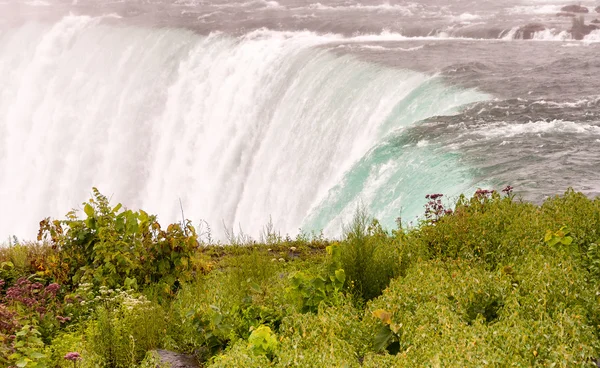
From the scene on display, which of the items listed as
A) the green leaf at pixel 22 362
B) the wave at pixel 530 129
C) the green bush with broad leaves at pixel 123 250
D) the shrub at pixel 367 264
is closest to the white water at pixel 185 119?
the wave at pixel 530 129

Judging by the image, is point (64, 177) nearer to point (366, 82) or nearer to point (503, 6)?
point (366, 82)

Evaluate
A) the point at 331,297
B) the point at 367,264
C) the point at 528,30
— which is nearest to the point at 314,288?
the point at 331,297

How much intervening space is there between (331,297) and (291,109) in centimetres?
982

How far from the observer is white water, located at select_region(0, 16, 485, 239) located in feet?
45.5

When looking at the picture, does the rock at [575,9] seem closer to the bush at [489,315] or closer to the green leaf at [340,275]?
the bush at [489,315]

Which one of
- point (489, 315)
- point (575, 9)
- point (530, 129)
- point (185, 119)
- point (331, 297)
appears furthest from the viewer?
point (575, 9)

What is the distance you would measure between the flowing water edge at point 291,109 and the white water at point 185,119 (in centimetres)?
6

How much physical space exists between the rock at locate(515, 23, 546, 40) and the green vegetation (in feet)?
45.9

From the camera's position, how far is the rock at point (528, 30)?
66.3ft

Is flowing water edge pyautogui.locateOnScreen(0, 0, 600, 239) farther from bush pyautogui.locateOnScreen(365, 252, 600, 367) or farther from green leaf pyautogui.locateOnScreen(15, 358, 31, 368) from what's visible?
green leaf pyautogui.locateOnScreen(15, 358, 31, 368)

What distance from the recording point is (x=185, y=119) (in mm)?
19625

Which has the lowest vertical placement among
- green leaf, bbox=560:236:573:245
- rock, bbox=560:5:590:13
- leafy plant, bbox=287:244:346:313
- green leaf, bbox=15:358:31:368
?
leafy plant, bbox=287:244:346:313

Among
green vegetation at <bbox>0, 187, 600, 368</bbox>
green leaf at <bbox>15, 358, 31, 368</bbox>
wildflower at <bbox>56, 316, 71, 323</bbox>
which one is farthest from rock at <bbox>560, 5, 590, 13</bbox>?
green leaf at <bbox>15, 358, 31, 368</bbox>

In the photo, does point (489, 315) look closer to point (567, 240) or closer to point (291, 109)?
point (567, 240)
